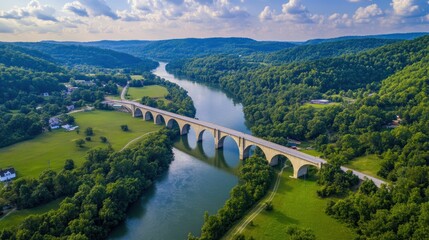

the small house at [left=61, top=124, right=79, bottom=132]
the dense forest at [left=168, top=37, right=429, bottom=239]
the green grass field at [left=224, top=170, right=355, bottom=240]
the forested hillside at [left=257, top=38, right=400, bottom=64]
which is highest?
the forested hillside at [left=257, top=38, right=400, bottom=64]

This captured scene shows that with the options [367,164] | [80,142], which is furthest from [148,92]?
[367,164]

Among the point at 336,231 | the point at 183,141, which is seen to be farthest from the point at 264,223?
the point at 183,141

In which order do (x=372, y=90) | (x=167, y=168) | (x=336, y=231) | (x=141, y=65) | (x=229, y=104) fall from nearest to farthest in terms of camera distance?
(x=336, y=231), (x=167, y=168), (x=372, y=90), (x=229, y=104), (x=141, y=65)

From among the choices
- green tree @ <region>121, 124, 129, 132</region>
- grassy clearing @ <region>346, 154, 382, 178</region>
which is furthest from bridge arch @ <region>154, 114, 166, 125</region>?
grassy clearing @ <region>346, 154, 382, 178</region>

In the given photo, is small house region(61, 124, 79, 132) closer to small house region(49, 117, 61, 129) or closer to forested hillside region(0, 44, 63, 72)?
small house region(49, 117, 61, 129)

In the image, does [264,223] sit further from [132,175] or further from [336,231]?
[132,175]

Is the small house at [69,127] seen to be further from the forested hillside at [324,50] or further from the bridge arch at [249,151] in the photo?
the forested hillside at [324,50]

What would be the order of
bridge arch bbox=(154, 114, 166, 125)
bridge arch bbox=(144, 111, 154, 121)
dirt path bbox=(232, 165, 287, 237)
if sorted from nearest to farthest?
dirt path bbox=(232, 165, 287, 237)
bridge arch bbox=(154, 114, 166, 125)
bridge arch bbox=(144, 111, 154, 121)
